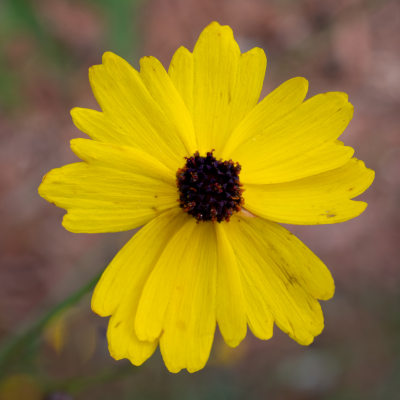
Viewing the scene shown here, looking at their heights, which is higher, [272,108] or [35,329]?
[272,108]

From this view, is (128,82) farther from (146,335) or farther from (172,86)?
(146,335)

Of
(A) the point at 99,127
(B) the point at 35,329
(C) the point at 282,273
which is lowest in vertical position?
(B) the point at 35,329

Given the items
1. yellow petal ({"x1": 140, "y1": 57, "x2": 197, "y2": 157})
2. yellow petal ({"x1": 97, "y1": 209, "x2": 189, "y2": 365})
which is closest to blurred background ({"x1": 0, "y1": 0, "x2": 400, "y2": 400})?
yellow petal ({"x1": 97, "y1": 209, "x2": 189, "y2": 365})

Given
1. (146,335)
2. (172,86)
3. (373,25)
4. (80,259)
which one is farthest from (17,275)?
(373,25)

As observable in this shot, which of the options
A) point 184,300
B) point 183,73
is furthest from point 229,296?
point 183,73

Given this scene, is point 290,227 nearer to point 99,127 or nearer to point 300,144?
point 300,144

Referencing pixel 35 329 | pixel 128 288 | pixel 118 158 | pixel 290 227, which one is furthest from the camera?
pixel 290 227

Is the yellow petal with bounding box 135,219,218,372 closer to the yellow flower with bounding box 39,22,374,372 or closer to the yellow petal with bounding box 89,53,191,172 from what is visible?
the yellow flower with bounding box 39,22,374,372

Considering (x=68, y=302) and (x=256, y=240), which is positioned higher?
(x=256, y=240)
